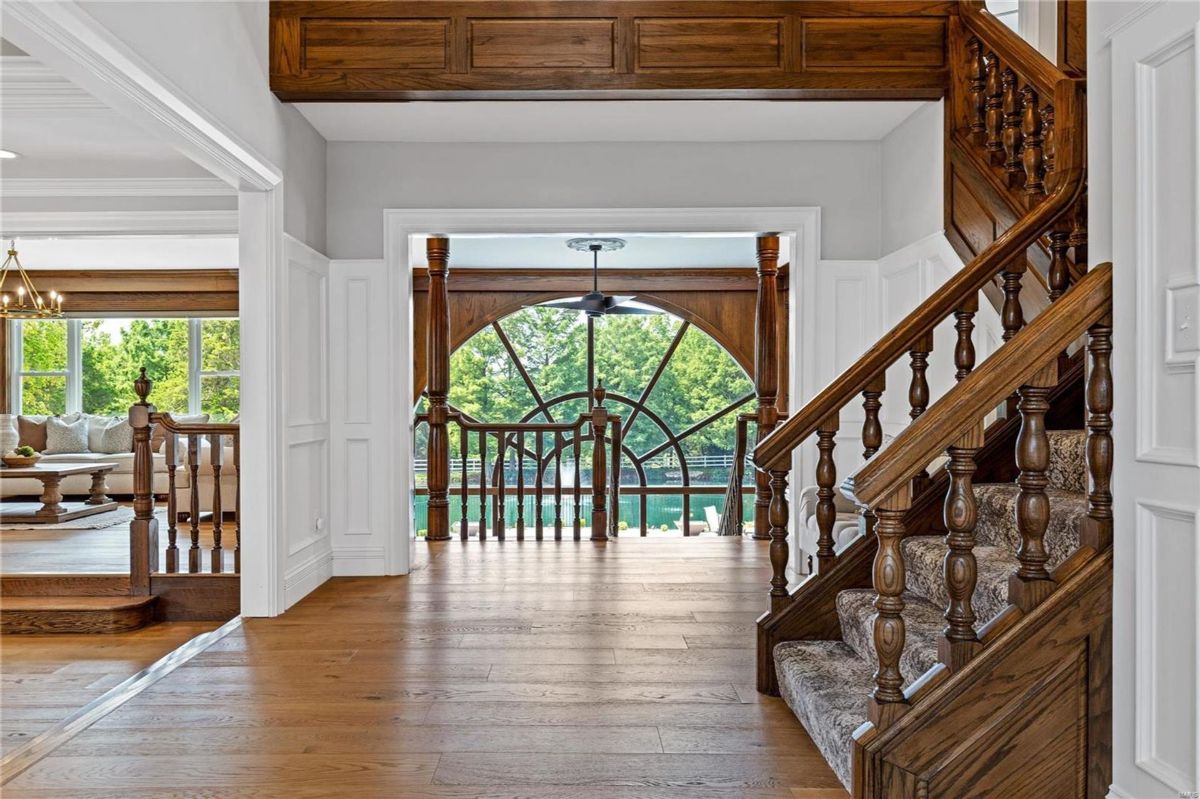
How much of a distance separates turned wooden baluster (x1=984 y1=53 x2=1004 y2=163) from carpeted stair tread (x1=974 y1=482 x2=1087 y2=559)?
1532mm

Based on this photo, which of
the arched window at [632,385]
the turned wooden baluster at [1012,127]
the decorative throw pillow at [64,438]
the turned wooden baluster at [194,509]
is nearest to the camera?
the turned wooden baluster at [1012,127]

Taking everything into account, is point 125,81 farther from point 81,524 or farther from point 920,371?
point 81,524

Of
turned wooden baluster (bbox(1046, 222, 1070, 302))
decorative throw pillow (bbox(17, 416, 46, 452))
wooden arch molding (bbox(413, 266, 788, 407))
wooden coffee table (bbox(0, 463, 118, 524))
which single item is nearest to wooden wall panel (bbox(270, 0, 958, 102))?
turned wooden baluster (bbox(1046, 222, 1070, 302))

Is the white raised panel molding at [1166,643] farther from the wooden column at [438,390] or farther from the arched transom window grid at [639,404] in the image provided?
the arched transom window grid at [639,404]

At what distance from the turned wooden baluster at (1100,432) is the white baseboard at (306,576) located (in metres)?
3.38

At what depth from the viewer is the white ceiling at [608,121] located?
422cm

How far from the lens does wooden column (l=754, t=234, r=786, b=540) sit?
5.76 m

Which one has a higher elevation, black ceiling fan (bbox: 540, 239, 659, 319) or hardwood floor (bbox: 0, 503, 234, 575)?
black ceiling fan (bbox: 540, 239, 659, 319)

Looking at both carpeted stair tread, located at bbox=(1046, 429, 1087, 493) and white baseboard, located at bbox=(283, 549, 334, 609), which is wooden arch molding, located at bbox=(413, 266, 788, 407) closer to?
white baseboard, located at bbox=(283, 549, 334, 609)

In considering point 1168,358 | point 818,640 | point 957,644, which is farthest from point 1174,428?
point 818,640

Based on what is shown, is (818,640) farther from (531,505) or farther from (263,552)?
(531,505)

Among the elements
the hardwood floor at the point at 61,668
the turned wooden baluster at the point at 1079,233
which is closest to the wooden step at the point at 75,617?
the hardwood floor at the point at 61,668

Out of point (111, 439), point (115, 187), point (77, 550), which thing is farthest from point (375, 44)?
point (111, 439)

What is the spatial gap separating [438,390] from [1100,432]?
4647 millimetres
